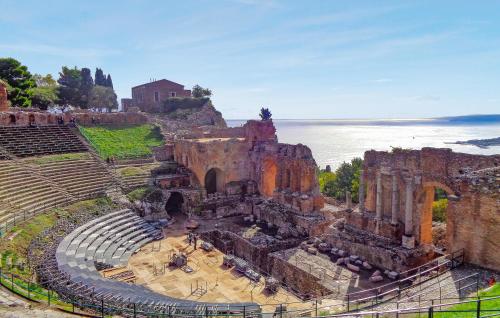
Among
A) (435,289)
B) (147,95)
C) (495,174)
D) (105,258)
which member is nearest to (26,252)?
(105,258)

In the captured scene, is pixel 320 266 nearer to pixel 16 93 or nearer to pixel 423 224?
pixel 423 224

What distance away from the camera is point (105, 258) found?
910 inches

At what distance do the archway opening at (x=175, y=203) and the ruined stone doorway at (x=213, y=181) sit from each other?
388cm

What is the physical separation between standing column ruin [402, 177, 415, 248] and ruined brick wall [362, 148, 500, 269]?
267 mm

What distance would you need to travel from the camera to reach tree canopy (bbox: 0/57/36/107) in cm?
4847

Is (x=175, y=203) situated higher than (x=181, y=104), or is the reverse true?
(x=181, y=104)

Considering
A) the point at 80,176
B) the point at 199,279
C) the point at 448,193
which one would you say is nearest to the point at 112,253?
the point at 199,279

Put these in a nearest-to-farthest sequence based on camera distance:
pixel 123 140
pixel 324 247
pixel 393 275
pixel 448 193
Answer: pixel 393 275 → pixel 448 193 → pixel 324 247 → pixel 123 140

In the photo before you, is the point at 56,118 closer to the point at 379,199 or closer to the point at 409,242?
the point at 379,199

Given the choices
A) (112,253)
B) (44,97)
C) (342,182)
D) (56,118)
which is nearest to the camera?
(112,253)

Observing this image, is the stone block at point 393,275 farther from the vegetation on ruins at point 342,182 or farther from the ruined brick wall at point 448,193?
the vegetation on ruins at point 342,182

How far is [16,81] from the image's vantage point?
49719 mm

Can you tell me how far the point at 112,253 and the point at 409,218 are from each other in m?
18.0

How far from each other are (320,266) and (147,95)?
47.1 metres
